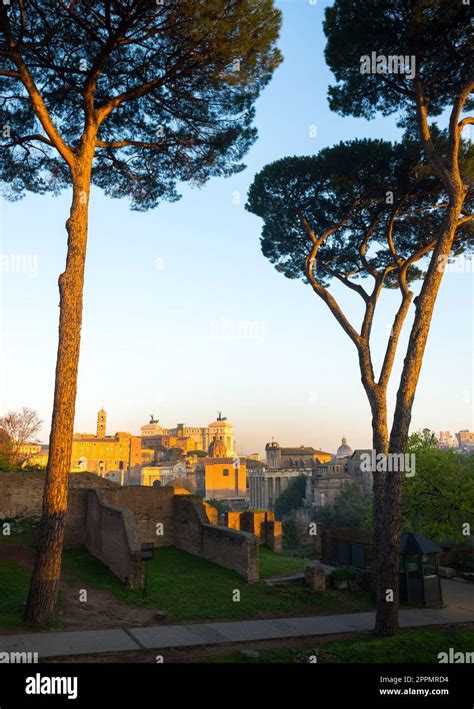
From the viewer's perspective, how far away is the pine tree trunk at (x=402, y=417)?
1014cm

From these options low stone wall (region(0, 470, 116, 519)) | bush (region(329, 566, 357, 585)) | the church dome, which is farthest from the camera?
the church dome

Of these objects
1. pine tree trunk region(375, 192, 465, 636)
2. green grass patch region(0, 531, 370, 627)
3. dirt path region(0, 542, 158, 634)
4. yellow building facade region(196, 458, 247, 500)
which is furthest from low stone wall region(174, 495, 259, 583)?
yellow building facade region(196, 458, 247, 500)

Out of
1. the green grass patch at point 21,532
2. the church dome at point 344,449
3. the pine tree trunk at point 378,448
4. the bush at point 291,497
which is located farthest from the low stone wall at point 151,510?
the church dome at point 344,449

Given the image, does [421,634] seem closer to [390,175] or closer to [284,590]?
[284,590]

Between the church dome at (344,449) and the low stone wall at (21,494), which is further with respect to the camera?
the church dome at (344,449)

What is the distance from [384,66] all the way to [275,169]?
177 inches

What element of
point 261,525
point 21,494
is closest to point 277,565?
point 261,525

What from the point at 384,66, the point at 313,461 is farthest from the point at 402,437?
the point at 313,461

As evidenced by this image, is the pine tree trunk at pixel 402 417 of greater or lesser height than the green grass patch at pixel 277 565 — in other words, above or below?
above

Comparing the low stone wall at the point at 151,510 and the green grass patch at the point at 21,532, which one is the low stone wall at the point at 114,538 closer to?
the low stone wall at the point at 151,510

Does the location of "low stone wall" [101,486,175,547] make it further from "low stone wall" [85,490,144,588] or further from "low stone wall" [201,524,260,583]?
"low stone wall" [201,524,260,583]

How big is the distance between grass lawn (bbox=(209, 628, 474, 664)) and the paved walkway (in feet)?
4.44

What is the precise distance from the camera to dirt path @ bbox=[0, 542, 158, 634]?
10062mm

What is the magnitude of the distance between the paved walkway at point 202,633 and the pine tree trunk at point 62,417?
2.67 ft
